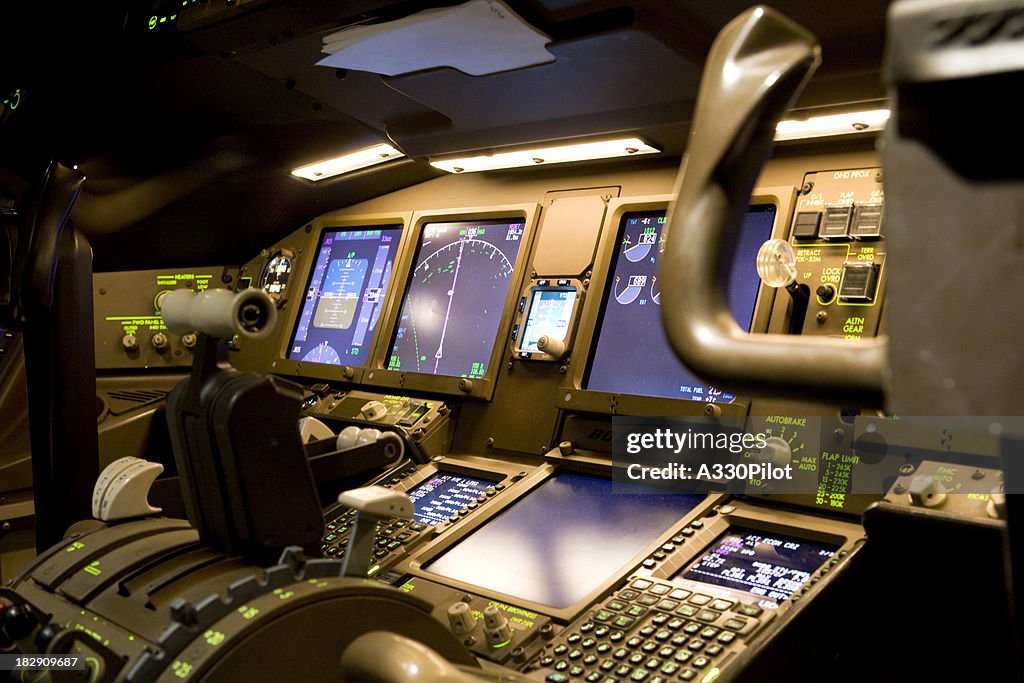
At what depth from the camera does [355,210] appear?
12.9 feet

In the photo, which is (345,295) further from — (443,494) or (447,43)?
(447,43)

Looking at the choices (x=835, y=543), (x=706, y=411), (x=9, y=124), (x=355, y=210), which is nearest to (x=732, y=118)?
(x=835, y=543)

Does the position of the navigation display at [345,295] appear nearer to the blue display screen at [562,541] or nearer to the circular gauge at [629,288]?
the circular gauge at [629,288]

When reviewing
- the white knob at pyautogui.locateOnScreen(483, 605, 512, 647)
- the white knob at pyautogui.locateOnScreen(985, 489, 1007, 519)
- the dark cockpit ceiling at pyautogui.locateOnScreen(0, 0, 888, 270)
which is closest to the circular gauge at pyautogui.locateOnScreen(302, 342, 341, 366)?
the dark cockpit ceiling at pyautogui.locateOnScreen(0, 0, 888, 270)

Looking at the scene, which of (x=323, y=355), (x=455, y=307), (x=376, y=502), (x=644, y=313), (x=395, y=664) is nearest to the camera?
(x=395, y=664)

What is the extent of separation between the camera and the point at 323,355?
12.1 feet

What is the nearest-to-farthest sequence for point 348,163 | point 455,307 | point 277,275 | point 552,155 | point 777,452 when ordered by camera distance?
1. point 777,452
2. point 552,155
3. point 455,307
4. point 348,163
5. point 277,275

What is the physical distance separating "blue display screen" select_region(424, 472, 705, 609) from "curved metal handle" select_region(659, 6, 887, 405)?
164 cm

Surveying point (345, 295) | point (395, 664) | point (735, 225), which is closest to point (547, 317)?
point (345, 295)

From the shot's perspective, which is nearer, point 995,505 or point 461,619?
point 995,505

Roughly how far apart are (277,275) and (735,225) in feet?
11.8

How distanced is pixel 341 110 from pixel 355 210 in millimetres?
815

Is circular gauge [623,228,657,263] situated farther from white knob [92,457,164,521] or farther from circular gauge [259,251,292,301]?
circular gauge [259,251,292,301]

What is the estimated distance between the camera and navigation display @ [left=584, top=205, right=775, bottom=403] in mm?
2584
